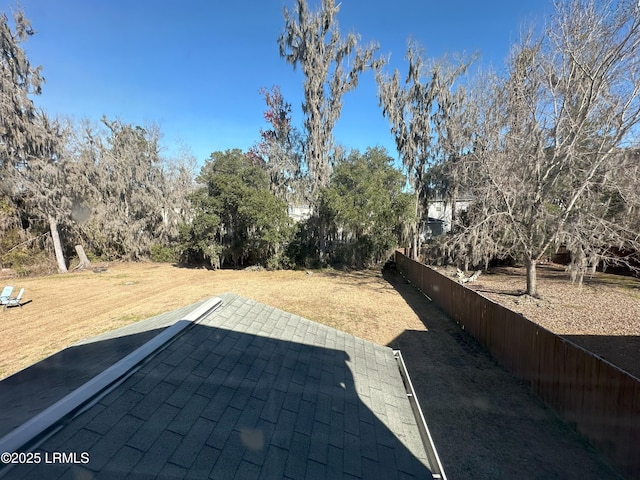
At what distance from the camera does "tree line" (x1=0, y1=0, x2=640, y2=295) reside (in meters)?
9.90

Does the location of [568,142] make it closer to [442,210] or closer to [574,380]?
[574,380]

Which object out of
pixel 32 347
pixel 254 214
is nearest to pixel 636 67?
pixel 254 214

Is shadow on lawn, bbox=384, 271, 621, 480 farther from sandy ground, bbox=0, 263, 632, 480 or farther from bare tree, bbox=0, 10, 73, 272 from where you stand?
bare tree, bbox=0, 10, 73, 272

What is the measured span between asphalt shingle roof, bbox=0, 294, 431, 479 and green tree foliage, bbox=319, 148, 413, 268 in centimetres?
1380

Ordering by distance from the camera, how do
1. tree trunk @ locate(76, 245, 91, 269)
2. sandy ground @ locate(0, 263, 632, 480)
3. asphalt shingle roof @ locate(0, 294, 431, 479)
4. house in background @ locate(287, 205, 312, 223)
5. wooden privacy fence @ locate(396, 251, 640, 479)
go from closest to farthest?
asphalt shingle roof @ locate(0, 294, 431, 479) → wooden privacy fence @ locate(396, 251, 640, 479) → sandy ground @ locate(0, 263, 632, 480) → tree trunk @ locate(76, 245, 91, 269) → house in background @ locate(287, 205, 312, 223)

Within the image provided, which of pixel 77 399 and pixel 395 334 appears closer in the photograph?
pixel 77 399

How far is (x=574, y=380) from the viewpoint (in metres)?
4.70

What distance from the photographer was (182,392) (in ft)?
7.99

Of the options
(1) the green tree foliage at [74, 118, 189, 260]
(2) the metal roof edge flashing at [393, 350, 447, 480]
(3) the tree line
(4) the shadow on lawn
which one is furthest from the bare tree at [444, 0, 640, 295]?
(1) the green tree foliage at [74, 118, 189, 260]

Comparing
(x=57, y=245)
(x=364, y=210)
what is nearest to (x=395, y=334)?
(x=364, y=210)

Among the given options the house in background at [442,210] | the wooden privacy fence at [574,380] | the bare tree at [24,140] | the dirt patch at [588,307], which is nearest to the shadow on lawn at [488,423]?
the wooden privacy fence at [574,380]

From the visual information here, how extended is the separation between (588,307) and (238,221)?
57.3 ft

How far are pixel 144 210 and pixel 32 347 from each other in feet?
53.4

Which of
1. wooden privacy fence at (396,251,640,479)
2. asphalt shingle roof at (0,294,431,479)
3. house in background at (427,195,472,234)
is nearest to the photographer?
asphalt shingle roof at (0,294,431,479)
